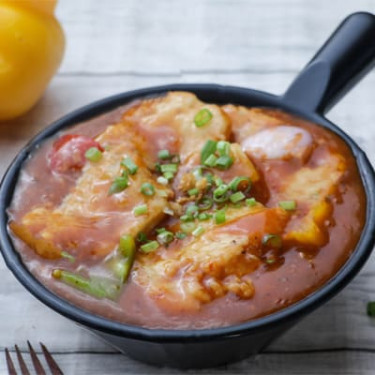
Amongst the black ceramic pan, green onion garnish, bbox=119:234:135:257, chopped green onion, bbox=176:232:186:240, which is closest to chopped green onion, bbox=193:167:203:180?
chopped green onion, bbox=176:232:186:240

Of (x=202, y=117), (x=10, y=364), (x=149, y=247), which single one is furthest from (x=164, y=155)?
(x=10, y=364)

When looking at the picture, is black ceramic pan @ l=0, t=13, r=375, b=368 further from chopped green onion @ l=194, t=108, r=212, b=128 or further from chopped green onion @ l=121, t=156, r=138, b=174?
chopped green onion @ l=121, t=156, r=138, b=174

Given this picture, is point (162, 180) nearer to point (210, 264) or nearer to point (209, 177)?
point (209, 177)

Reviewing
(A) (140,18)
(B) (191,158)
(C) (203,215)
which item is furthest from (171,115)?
(A) (140,18)

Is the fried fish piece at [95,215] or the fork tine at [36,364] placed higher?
the fried fish piece at [95,215]

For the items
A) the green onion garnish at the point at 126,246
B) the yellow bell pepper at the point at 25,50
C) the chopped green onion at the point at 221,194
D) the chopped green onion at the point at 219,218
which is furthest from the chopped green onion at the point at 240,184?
the yellow bell pepper at the point at 25,50

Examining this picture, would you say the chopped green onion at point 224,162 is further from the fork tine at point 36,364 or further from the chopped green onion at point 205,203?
the fork tine at point 36,364
